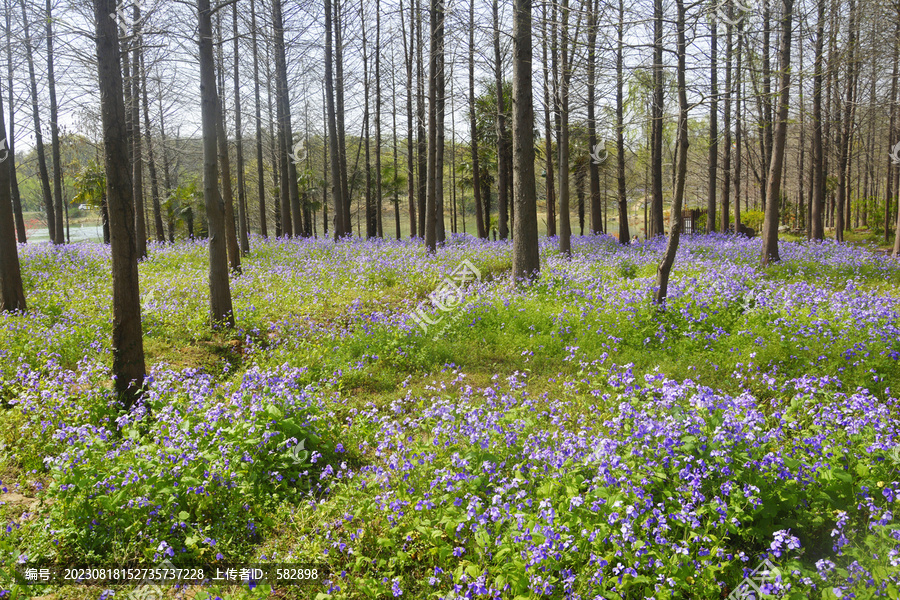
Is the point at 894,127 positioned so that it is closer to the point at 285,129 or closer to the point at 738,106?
the point at 738,106

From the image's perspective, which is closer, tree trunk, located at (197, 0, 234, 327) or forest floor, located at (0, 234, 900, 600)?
forest floor, located at (0, 234, 900, 600)

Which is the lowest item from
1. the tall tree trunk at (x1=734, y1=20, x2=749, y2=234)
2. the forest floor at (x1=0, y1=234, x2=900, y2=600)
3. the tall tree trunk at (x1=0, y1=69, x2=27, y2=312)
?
the forest floor at (x1=0, y1=234, x2=900, y2=600)

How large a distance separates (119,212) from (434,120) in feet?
36.0

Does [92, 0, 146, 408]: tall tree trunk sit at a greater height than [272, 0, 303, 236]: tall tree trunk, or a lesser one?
lesser

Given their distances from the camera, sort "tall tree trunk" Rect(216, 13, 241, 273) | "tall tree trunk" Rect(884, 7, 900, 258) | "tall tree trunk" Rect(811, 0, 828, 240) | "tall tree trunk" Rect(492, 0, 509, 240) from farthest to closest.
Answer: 1. "tall tree trunk" Rect(492, 0, 509, 240)
2. "tall tree trunk" Rect(811, 0, 828, 240)
3. "tall tree trunk" Rect(884, 7, 900, 258)
4. "tall tree trunk" Rect(216, 13, 241, 273)

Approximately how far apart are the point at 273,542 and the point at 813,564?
12.0 feet

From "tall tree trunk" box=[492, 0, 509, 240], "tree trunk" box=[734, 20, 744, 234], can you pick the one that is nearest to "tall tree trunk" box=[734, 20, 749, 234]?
"tree trunk" box=[734, 20, 744, 234]

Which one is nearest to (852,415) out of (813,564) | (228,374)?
(813,564)

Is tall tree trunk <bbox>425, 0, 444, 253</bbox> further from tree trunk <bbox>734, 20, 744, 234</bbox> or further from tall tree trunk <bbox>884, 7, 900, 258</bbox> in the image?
tall tree trunk <bbox>884, 7, 900, 258</bbox>

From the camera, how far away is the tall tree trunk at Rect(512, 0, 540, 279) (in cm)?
938

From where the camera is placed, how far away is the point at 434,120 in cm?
1504

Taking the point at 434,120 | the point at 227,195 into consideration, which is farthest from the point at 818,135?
the point at 227,195

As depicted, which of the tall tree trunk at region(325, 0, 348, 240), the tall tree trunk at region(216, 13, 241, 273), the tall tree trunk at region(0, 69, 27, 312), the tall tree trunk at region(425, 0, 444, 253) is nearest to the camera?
the tall tree trunk at region(0, 69, 27, 312)

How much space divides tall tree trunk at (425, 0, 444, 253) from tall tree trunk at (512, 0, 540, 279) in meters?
4.51
